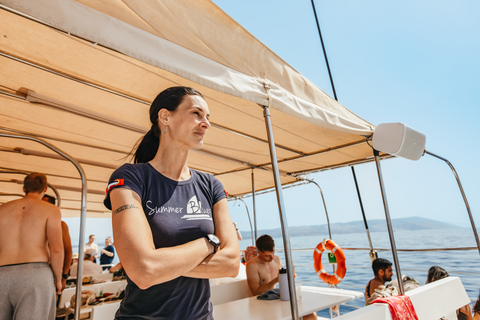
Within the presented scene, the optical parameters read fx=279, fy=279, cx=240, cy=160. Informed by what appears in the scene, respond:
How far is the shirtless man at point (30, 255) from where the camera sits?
2133 mm

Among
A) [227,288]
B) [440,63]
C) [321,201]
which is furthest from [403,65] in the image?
[227,288]

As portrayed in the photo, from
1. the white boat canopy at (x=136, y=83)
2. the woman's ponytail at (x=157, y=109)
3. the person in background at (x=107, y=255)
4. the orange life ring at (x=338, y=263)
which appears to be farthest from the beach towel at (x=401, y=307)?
the person in background at (x=107, y=255)

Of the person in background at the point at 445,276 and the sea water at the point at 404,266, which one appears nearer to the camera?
the person in background at the point at 445,276

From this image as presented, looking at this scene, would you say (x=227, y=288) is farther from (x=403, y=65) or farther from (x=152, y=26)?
(x=403, y=65)

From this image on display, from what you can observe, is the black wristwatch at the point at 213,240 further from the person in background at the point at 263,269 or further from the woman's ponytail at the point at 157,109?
the person in background at the point at 263,269

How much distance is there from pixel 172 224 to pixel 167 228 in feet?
0.07

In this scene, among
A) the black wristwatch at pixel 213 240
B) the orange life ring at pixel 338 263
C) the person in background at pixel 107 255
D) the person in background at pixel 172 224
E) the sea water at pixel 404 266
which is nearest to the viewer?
the person in background at pixel 172 224

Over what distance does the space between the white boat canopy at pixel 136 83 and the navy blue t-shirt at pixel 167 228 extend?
522mm

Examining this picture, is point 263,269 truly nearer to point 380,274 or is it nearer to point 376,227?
point 380,274

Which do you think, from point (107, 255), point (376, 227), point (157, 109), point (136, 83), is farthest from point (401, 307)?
point (376, 227)

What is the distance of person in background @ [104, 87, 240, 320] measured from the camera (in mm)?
787

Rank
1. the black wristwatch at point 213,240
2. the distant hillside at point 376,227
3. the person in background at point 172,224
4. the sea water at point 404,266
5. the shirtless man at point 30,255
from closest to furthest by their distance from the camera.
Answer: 1. the person in background at point 172,224
2. the black wristwatch at point 213,240
3. the shirtless man at point 30,255
4. the sea water at point 404,266
5. the distant hillside at point 376,227

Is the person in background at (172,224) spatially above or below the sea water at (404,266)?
above

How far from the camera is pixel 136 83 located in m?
2.03
